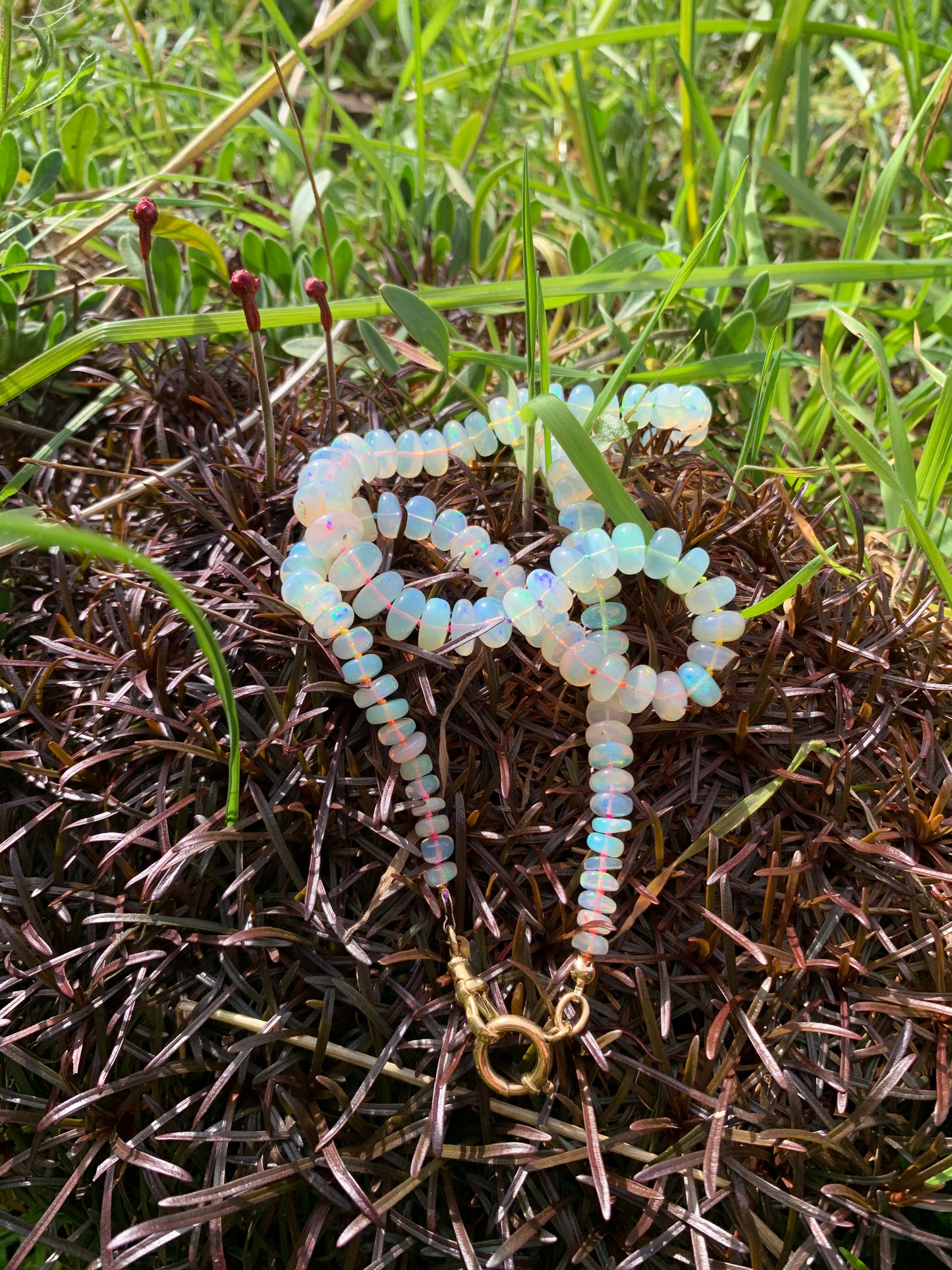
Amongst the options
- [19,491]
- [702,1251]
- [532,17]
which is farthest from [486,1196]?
[532,17]

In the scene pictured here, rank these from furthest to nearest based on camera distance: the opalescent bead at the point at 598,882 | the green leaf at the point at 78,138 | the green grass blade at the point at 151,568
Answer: the green leaf at the point at 78,138
the opalescent bead at the point at 598,882
the green grass blade at the point at 151,568

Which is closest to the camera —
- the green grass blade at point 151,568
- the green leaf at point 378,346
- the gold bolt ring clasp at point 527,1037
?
the green grass blade at point 151,568

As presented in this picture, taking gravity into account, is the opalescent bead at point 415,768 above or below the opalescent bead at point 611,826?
above

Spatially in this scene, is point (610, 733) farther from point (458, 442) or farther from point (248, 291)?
point (248, 291)

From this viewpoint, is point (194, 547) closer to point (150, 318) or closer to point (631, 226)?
point (150, 318)

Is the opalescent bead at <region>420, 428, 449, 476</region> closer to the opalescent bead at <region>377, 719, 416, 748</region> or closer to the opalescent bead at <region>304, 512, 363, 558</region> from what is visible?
the opalescent bead at <region>304, 512, 363, 558</region>

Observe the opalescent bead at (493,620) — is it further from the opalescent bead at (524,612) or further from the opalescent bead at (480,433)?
the opalescent bead at (480,433)

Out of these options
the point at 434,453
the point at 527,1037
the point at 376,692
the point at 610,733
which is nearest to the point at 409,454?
the point at 434,453

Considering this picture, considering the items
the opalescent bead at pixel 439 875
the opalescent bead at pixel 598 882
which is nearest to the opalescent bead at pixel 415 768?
the opalescent bead at pixel 439 875
